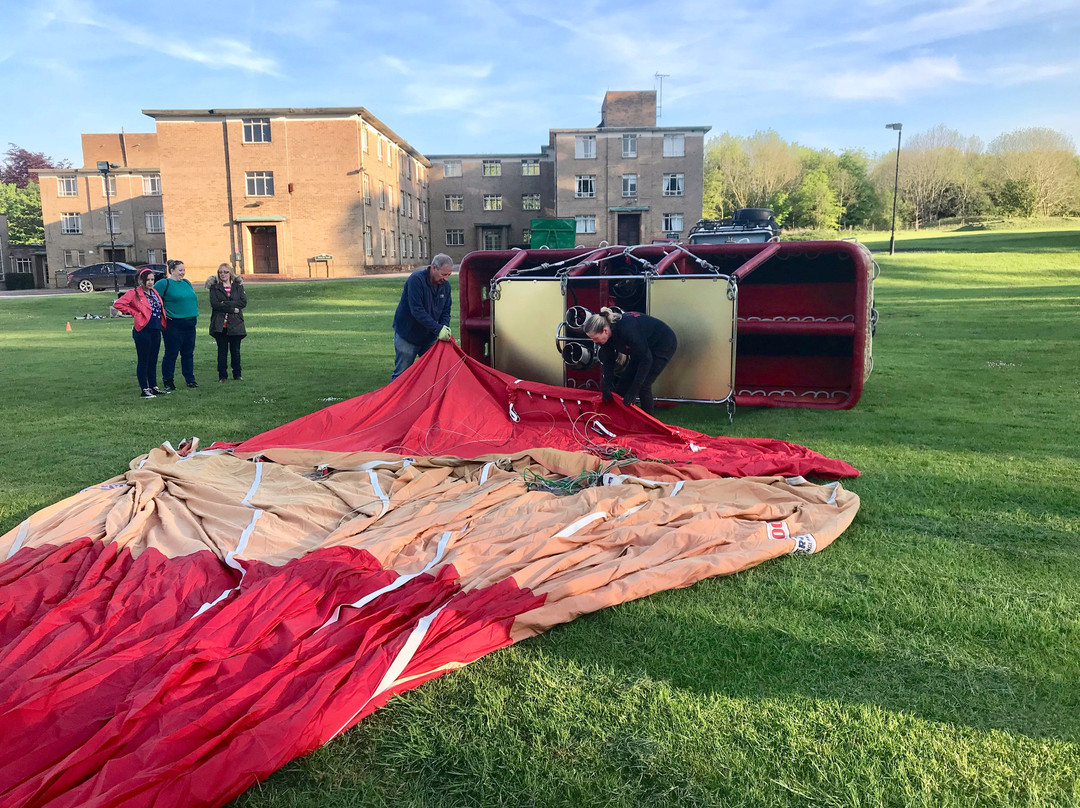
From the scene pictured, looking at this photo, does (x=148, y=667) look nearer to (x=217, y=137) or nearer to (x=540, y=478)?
(x=540, y=478)

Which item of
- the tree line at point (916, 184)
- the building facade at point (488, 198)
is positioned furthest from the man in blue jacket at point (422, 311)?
the tree line at point (916, 184)

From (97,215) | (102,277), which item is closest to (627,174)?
(102,277)

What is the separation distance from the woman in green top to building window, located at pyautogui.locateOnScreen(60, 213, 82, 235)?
47255mm

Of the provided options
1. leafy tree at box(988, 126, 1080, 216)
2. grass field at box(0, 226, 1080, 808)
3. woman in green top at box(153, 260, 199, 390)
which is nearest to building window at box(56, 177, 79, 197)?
woman in green top at box(153, 260, 199, 390)

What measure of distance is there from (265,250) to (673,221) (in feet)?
83.5

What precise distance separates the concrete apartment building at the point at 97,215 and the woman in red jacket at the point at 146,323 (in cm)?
4426

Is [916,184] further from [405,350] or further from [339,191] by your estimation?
[405,350]

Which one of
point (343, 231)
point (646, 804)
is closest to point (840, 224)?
point (343, 231)

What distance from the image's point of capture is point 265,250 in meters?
40.8

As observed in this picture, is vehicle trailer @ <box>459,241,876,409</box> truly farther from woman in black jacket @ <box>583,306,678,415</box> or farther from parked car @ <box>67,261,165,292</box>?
parked car @ <box>67,261,165,292</box>

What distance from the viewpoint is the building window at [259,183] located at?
3953 cm

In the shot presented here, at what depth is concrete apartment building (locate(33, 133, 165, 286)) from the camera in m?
48.3

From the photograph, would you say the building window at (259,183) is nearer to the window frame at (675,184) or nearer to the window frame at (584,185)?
the window frame at (584,185)

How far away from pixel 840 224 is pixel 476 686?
7866 centimetres
